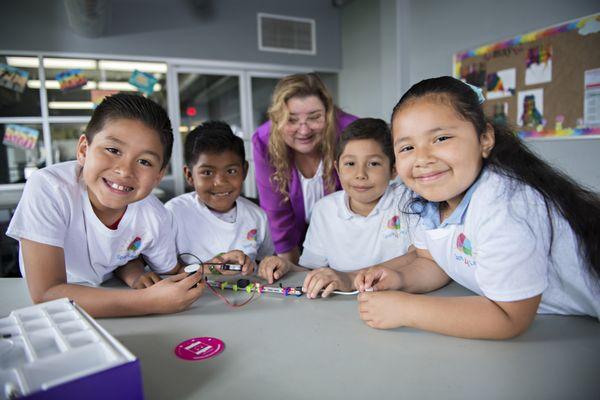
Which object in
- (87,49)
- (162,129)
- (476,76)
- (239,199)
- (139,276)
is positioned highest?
(87,49)

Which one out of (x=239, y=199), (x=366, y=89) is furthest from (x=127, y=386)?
(x=366, y=89)

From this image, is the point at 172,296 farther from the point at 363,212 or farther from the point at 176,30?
the point at 176,30

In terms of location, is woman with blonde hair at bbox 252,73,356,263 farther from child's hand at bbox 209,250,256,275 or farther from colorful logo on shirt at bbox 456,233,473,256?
colorful logo on shirt at bbox 456,233,473,256

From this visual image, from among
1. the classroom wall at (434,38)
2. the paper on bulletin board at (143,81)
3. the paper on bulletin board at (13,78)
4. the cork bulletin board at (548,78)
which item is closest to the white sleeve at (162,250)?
the classroom wall at (434,38)

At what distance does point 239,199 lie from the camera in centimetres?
174

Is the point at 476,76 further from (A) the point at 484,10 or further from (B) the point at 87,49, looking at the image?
(B) the point at 87,49

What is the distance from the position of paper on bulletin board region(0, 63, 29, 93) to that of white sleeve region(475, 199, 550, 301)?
4621 millimetres

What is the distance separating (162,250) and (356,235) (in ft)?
2.36

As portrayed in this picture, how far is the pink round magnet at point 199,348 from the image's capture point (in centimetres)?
69

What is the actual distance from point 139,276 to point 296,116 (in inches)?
35.3

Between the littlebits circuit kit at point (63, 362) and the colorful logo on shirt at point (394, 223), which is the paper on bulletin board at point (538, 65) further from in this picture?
the littlebits circuit kit at point (63, 362)

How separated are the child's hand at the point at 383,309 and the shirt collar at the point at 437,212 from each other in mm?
226

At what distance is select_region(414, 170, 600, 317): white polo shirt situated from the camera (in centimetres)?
72

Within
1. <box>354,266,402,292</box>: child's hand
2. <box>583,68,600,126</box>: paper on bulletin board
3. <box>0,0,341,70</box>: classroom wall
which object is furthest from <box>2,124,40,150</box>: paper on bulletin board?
<box>583,68,600,126</box>: paper on bulletin board
